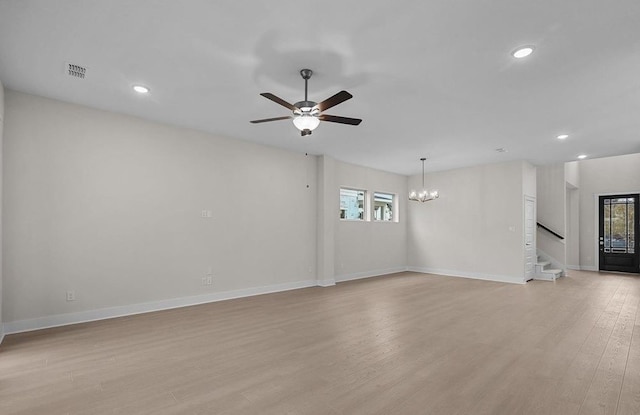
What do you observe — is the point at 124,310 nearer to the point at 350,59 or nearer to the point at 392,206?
the point at 350,59

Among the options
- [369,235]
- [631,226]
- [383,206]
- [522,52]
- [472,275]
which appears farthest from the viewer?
[383,206]

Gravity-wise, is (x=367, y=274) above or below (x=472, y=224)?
below

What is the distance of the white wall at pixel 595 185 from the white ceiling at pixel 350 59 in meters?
5.76

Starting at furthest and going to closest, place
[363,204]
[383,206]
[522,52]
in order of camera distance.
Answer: [383,206] → [363,204] → [522,52]

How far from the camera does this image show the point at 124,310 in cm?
474

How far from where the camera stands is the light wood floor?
2.41 metres

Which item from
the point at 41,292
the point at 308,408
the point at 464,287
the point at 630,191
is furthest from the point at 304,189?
the point at 630,191

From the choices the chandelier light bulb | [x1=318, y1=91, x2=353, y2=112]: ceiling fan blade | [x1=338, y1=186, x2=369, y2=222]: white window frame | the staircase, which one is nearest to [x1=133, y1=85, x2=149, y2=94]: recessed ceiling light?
the chandelier light bulb

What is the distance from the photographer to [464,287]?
281 inches

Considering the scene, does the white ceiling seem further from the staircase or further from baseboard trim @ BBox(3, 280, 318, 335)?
the staircase

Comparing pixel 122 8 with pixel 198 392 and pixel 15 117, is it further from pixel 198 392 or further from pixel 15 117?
pixel 198 392

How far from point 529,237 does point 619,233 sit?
12.9 feet

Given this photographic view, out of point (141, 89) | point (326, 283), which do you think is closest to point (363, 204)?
point (326, 283)

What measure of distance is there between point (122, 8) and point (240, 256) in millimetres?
4373
